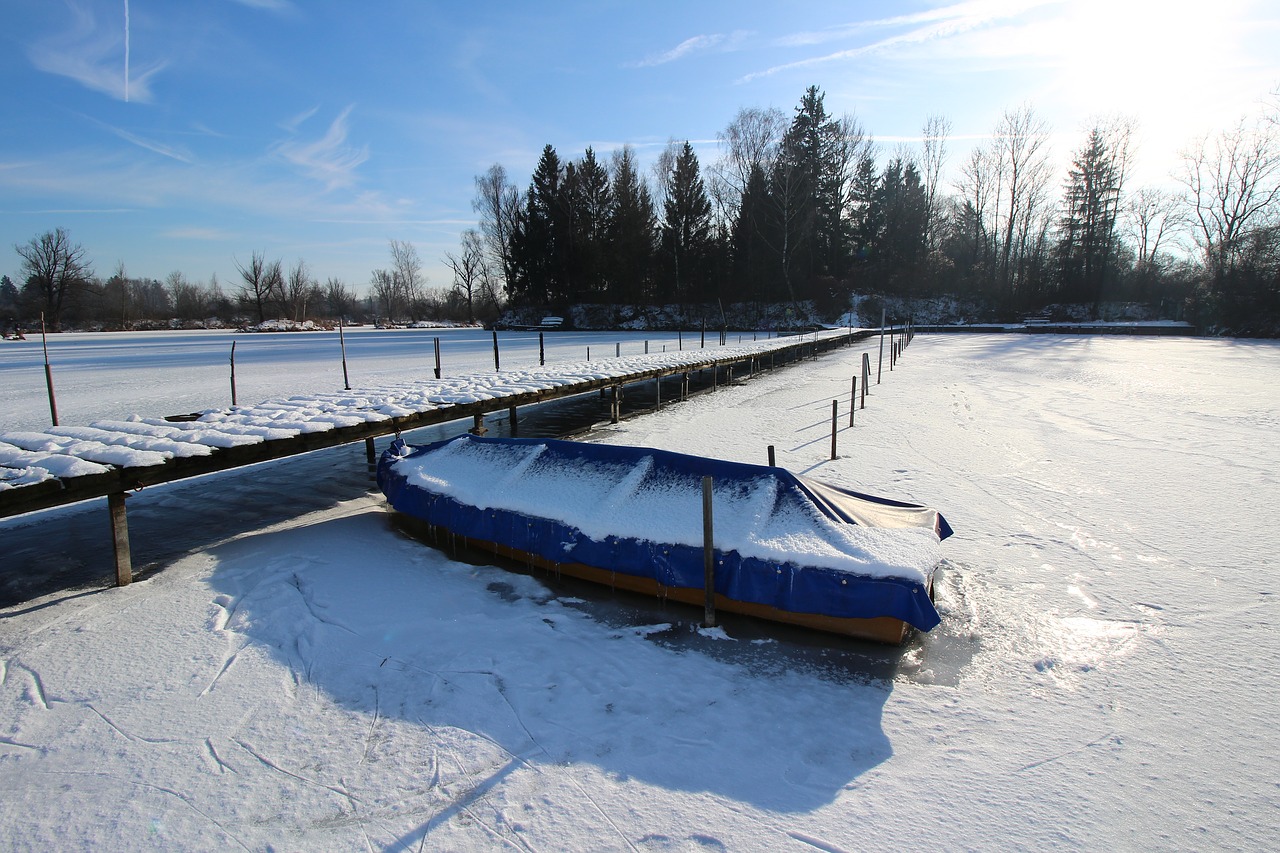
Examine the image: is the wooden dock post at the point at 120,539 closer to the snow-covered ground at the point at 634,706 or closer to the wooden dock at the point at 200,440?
the wooden dock at the point at 200,440

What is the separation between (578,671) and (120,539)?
4.27m

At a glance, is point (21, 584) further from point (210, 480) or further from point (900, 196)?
point (900, 196)

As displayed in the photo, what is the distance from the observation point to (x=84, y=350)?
26344 millimetres

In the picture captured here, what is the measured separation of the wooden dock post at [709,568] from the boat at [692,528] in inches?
2.3

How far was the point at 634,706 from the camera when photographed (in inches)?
146

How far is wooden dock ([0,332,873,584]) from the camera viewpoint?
5129 millimetres

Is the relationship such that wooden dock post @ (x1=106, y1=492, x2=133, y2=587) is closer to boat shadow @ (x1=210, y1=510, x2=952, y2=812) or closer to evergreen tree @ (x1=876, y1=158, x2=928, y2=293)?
boat shadow @ (x1=210, y1=510, x2=952, y2=812)

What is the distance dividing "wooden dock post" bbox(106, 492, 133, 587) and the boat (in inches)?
88.5

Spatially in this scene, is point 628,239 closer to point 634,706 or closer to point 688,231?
point 688,231

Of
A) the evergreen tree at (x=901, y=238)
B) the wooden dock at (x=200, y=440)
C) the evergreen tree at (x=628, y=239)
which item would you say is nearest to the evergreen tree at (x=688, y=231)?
the evergreen tree at (x=628, y=239)

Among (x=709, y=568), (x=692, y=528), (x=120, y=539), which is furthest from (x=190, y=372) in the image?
(x=709, y=568)

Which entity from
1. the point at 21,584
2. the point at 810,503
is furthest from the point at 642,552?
the point at 21,584

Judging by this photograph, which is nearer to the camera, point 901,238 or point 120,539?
point 120,539

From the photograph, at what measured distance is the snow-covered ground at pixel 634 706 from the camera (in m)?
2.82
